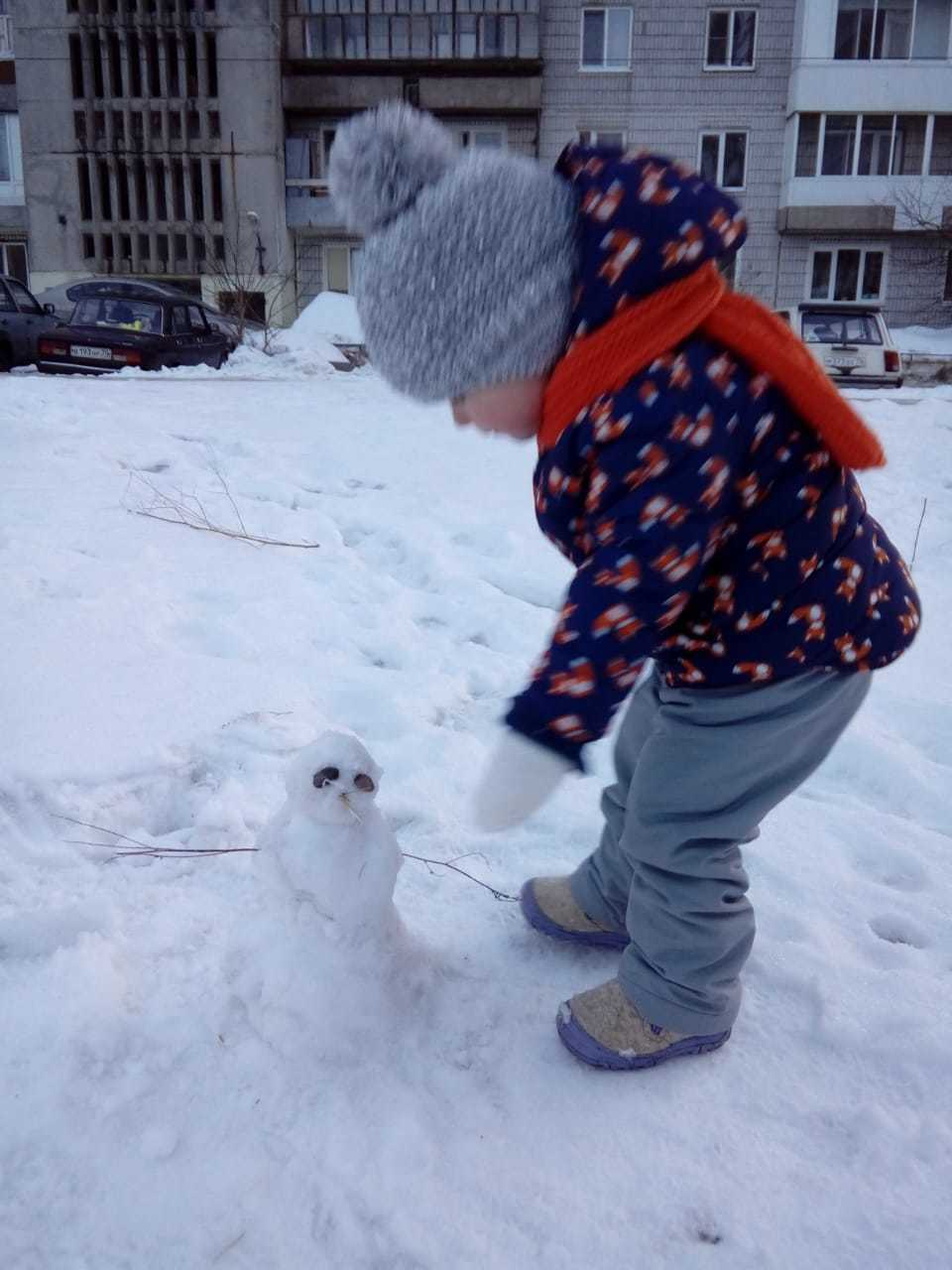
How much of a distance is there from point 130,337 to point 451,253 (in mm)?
10366

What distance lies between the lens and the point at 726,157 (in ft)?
65.1

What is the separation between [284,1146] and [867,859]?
1219 millimetres

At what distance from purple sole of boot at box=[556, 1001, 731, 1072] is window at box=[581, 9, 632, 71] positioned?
2200 cm

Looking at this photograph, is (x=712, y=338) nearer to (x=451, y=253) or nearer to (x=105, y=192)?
(x=451, y=253)

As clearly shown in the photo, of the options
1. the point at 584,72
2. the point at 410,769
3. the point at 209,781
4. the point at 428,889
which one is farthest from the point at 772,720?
the point at 584,72

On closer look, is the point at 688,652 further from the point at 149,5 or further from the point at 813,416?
the point at 149,5

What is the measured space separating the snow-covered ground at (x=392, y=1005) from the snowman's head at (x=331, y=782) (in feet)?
0.53

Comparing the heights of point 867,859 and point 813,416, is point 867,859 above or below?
below

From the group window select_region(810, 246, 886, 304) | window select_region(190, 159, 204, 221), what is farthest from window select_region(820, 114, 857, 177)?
window select_region(190, 159, 204, 221)

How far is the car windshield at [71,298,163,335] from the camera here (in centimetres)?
1079

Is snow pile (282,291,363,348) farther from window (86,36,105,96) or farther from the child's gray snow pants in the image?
the child's gray snow pants

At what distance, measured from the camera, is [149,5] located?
2000 cm

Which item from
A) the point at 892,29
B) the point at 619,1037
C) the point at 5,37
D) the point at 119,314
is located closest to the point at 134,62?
the point at 5,37

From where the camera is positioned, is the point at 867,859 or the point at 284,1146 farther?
the point at 867,859
